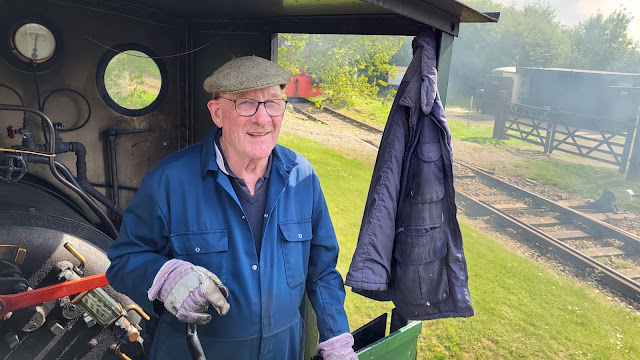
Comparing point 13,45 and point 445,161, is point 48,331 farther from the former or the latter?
point 445,161

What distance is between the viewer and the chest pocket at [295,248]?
2.10 metres

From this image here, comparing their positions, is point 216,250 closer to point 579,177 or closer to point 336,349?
point 336,349

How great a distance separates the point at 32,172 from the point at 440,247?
9.86ft

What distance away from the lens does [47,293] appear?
2740 mm

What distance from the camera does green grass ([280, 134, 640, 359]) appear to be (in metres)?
6.21

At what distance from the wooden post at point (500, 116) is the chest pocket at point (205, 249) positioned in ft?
51.4

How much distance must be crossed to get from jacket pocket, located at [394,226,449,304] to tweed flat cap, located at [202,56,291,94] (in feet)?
3.31

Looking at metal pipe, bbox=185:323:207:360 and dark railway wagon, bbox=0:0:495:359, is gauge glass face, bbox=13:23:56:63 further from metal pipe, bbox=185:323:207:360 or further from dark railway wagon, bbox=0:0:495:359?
metal pipe, bbox=185:323:207:360

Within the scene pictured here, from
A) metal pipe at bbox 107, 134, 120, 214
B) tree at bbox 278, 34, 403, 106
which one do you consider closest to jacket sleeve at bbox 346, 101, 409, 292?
metal pipe at bbox 107, 134, 120, 214

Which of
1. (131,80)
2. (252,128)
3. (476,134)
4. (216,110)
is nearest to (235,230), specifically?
(252,128)

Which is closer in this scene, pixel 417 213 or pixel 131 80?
pixel 417 213

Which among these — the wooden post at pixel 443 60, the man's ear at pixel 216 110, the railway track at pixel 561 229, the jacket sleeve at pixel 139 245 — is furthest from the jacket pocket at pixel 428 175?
the railway track at pixel 561 229

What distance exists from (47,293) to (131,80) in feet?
5.98

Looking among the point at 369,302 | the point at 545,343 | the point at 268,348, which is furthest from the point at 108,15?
the point at 545,343
